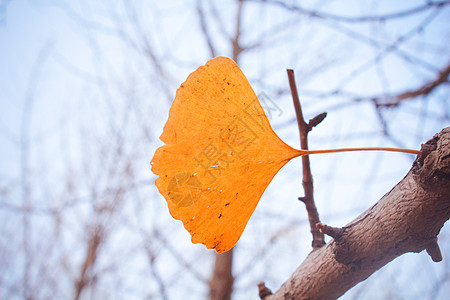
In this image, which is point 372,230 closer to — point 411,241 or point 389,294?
point 411,241

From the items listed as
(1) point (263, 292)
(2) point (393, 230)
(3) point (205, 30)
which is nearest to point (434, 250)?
(2) point (393, 230)

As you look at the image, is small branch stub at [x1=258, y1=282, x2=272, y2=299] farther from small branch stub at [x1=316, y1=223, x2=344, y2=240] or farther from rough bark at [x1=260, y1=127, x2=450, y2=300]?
small branch stub at [x1=316, y1=223, x2=344, y2=240]

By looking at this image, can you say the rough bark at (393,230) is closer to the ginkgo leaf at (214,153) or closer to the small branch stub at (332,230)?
the small branch stub at (332,230)

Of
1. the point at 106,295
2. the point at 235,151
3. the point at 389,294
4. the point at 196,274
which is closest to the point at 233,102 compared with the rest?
the point at 235,151

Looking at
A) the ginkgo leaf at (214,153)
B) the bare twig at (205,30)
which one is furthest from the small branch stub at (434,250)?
the bare twig at (205,30)

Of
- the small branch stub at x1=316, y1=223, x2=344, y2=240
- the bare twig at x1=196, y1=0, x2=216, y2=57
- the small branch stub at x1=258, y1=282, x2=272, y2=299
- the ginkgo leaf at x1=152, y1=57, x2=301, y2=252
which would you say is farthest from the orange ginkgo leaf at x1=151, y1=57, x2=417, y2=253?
the bare twig at x1=196, y1=0, x2=216, y2=57

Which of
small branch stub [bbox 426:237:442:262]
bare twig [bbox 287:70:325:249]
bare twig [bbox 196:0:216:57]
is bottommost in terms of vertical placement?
small branch stub [bbox 426:237:442:262]
